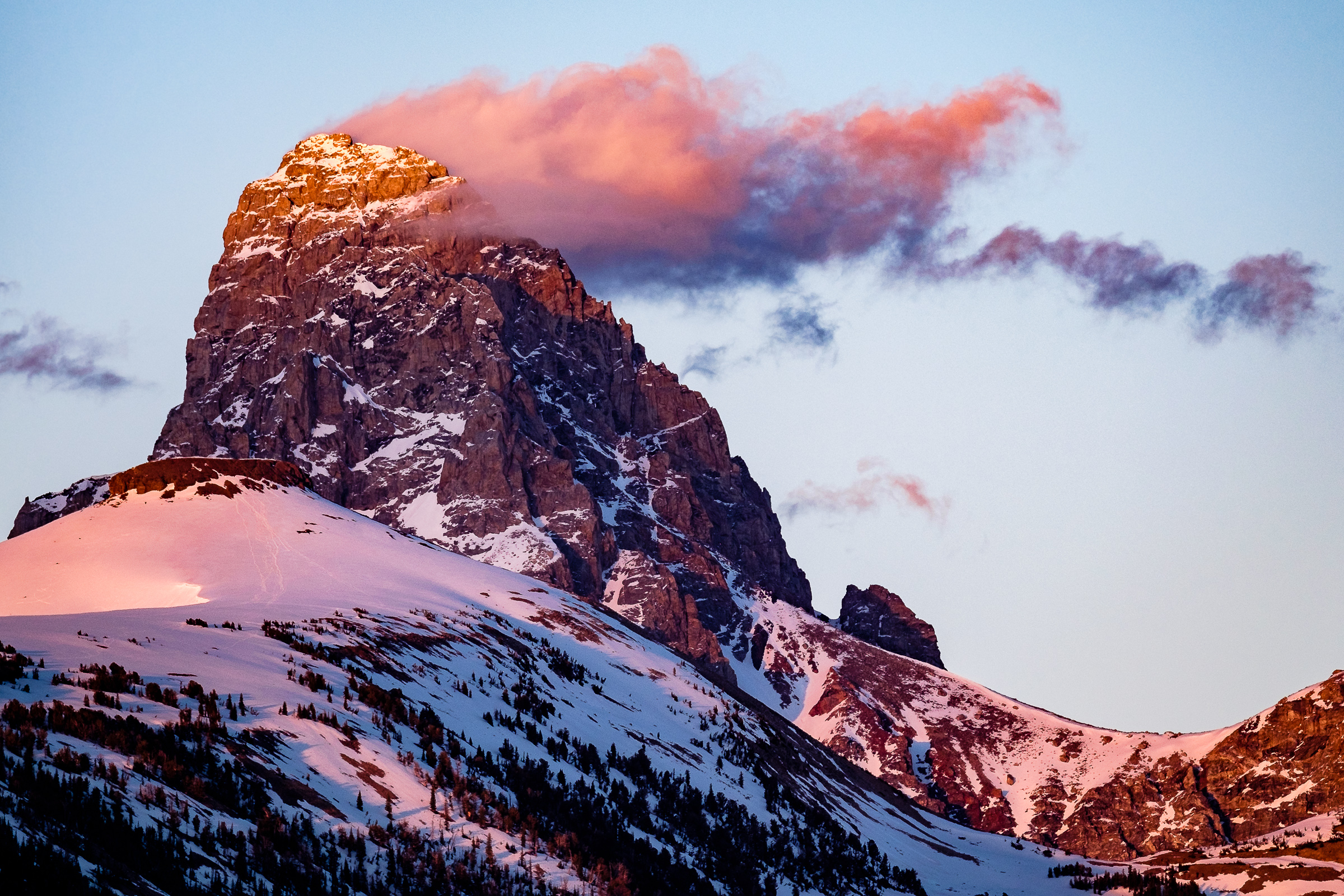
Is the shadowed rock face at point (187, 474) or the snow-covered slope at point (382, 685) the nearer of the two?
the snow-covered slope at point (382, 685)

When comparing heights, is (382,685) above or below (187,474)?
below

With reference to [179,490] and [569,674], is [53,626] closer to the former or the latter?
[569,674]

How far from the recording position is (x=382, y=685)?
62.2 metres

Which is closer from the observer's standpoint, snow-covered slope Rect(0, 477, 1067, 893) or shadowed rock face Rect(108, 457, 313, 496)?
snow-covered slope Rect(0, 477, 1067, 893)

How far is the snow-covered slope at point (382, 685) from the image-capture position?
43.4 metres

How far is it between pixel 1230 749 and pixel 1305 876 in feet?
458

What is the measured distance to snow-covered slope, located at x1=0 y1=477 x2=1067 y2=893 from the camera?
143 feet

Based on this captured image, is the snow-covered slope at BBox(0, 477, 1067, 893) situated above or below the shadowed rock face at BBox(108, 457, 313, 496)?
below

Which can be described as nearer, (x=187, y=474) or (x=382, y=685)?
(x=382, y=685)

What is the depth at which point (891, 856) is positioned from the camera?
95.2m

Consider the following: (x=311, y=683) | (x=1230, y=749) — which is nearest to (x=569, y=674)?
(x=311, y=683)

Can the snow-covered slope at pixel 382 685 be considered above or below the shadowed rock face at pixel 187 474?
below

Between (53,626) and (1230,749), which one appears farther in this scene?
(1230,749)

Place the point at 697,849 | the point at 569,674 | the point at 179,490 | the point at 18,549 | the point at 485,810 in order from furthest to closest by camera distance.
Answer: the point at 179,490, the point at 18,549, the point at 569,674, the point at 697,849, the point at 485,810
